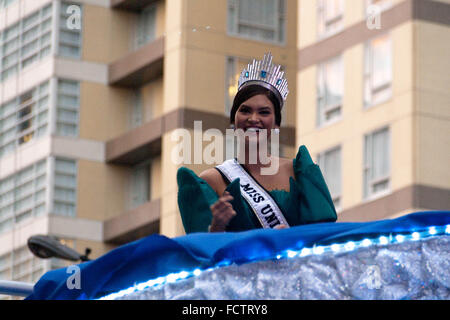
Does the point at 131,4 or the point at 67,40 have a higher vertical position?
the point at 131,4

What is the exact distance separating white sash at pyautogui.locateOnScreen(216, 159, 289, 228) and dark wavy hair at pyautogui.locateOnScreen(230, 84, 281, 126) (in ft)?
1.07

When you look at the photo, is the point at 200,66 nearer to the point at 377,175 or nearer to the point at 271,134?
the point at 377,175

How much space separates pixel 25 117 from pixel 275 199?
4158 centimetres

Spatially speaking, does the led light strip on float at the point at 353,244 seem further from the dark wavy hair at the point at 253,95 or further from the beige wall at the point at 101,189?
the beige wall at the point at 101,189

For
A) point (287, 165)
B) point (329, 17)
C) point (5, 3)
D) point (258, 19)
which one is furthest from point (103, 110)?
point (287, 165)

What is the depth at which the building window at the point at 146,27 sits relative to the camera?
50969 millimetres

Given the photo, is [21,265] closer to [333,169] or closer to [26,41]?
[26,41]

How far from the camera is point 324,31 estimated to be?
41188 millimetres

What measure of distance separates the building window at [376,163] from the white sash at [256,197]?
26384mm

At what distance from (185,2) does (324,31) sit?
25.6 ft

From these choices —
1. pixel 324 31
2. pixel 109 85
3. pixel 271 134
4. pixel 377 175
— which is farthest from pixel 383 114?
pixel 271 134

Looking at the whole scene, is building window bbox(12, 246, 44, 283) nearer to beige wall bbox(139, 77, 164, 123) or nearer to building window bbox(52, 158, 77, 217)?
building window bbox(52, 158, 77, 217)

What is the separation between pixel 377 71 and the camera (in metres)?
38.7

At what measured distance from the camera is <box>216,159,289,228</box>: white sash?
36.3 ft
